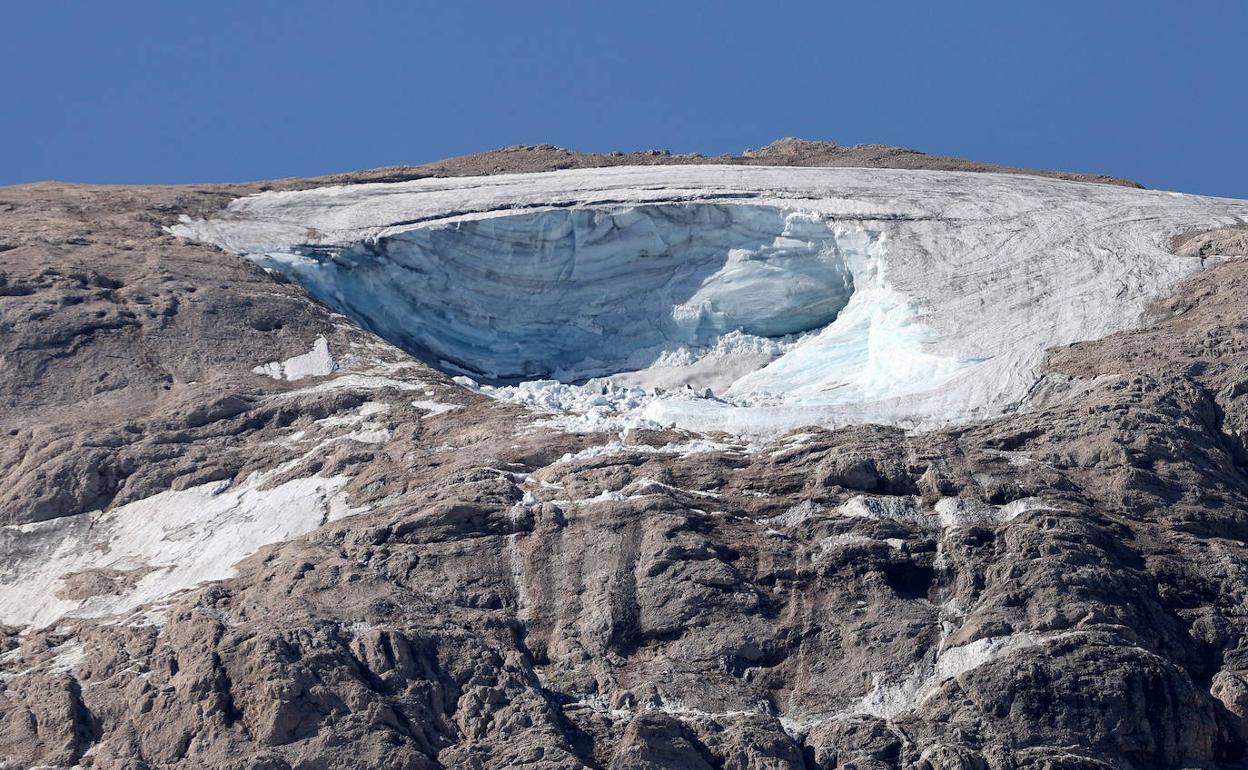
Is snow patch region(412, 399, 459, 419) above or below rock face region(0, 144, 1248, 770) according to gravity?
above

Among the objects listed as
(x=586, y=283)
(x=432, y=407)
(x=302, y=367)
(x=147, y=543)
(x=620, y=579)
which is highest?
→ (x=586, y=283)

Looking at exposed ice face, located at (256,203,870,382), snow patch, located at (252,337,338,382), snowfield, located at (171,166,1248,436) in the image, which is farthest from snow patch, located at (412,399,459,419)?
exposed ice face, located at (256,203,870,382)

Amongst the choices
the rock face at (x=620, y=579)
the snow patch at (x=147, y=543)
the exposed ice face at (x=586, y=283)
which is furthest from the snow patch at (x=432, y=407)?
the exposed ice face at (x=586, y=283)

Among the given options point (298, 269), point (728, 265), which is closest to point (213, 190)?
point (298, 269)

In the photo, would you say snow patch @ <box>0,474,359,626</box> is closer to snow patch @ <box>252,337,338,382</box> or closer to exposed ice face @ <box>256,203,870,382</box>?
snow patch @ <box>252,337,338,382</box>

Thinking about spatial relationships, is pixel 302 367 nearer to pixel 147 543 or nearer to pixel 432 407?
pixel 432 407

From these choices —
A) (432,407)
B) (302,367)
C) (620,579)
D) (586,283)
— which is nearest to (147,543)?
(432,407)

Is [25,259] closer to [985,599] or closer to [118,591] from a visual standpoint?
[118,591]
